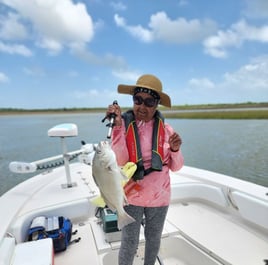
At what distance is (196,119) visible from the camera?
80.7 ft

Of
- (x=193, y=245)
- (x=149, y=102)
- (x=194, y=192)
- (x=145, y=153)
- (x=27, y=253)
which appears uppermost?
(x=149, y=102)

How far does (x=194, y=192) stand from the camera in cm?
286

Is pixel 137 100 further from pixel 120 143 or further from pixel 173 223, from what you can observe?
pixel 173 223

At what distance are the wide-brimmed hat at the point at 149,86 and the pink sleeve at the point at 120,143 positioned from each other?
0.24 meters

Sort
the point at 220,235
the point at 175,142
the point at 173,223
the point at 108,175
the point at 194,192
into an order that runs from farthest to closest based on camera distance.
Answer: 1. the point at 194,192
2. the point at 173,223
3. the point at 220,235
4. the point at 175,142
5. the point at 108,175

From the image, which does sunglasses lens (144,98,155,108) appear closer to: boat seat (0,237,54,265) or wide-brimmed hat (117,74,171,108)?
wide-brimmed hat (117,74,171,108)

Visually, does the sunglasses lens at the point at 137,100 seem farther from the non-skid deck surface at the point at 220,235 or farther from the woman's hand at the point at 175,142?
the non-skid deck surface at the point at 220,235

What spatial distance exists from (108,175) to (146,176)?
35 centimetres

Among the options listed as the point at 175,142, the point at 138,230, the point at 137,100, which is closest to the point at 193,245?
the point at 138,230

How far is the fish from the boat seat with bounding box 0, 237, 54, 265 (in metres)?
0.71

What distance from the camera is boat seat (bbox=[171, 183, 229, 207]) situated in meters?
2.70

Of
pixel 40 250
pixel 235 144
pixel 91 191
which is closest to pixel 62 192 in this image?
pixel 91 191

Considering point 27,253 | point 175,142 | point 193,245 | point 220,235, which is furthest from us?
point 220,235

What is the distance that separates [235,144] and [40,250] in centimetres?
1039
